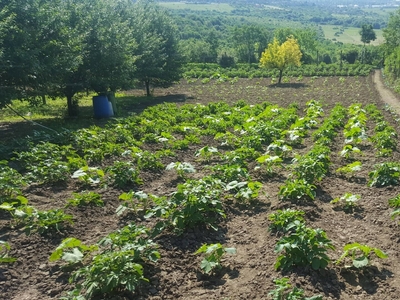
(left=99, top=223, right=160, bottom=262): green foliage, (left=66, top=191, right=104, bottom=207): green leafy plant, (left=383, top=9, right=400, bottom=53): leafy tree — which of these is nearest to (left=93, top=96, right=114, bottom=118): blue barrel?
(left=66, top=191, right=104, bottom=207): green leafy plant

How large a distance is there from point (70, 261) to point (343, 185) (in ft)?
21.1

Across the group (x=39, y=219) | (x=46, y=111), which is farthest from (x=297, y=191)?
(x=46, y=111)

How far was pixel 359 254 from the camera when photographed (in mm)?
5613

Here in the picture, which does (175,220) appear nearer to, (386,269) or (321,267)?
(321,267)

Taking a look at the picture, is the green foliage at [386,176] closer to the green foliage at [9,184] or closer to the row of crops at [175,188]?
the row of crops at [175,188]

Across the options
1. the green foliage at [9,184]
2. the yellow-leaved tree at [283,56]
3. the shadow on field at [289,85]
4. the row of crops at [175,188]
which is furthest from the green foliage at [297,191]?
the yellow-leaved tree at [283,56]

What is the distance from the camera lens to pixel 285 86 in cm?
3488

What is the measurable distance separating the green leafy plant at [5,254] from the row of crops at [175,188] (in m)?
0.02

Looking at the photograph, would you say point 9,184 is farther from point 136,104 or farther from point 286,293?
point 136,104

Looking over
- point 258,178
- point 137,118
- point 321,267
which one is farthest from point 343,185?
point 137,118

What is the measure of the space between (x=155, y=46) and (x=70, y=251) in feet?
69.8

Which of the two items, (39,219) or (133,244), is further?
(39,219)

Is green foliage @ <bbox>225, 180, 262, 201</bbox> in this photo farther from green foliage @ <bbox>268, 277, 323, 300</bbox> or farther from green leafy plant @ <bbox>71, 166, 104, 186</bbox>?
green leafy plant @ <bbox>71, 166, 104, 186</bbox>

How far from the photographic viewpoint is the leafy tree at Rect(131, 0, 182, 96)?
80.7 feet
